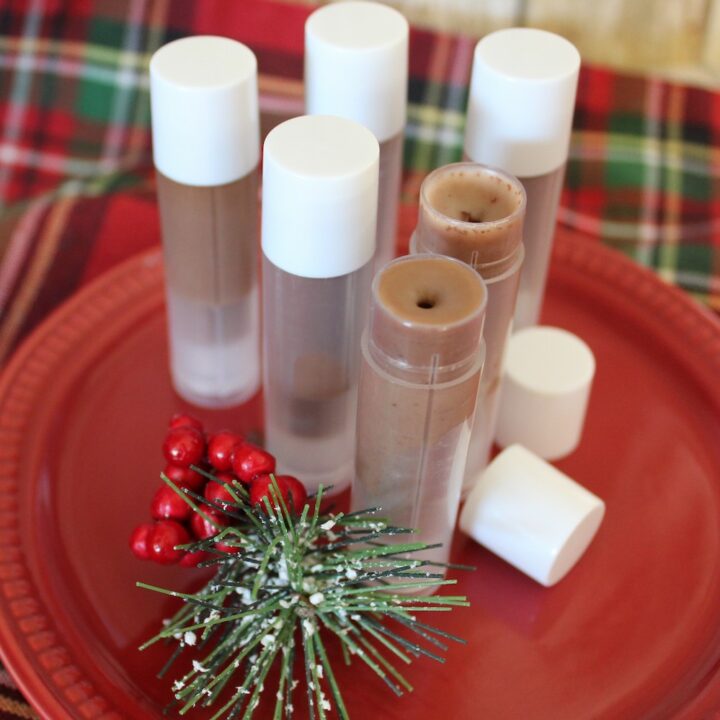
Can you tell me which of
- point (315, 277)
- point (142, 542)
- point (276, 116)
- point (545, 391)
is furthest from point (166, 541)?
point (276, 116)

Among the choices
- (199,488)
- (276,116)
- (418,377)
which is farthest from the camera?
(276,116)

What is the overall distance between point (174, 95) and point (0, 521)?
32cm

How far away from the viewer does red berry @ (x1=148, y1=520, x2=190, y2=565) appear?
710 mm

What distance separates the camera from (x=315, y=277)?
71 centimetres

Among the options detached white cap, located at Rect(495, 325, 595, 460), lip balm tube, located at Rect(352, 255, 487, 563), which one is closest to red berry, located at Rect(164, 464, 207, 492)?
lip balm tube, located at Rect(352, 255, 487, 563)

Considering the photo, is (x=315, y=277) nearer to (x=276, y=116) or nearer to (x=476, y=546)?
(x=476, y=546)

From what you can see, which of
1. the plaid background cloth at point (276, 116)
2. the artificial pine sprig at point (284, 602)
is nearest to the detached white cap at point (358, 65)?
the artificial pine sprig at point (284, 602)

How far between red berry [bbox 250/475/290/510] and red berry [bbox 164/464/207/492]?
0.04m

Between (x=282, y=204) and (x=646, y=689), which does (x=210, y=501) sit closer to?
(x=282, y=204)

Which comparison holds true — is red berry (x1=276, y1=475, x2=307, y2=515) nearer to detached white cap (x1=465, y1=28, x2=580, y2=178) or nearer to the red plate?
the red plate

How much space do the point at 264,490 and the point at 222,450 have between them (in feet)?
0.16

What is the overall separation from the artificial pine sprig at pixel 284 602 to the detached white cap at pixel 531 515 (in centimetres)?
9

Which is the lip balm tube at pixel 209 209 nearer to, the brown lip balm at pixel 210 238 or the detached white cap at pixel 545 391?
the brown lip balm at pixel 210 238

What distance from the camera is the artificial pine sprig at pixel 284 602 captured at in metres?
0.67
